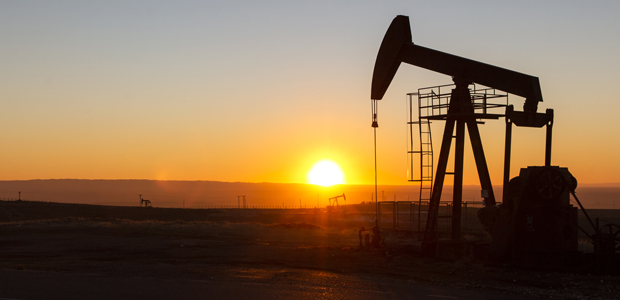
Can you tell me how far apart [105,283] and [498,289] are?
7.72 m

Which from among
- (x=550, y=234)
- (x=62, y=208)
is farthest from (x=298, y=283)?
(x=62, y=208)

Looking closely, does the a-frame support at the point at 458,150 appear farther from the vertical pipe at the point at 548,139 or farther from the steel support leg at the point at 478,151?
the vertical pipe at the point at 548,139

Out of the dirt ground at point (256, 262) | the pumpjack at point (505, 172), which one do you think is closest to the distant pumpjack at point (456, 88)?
the pumpjack at point (505, 172)

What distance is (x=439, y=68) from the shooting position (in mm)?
15797

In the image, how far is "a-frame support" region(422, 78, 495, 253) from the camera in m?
15.9

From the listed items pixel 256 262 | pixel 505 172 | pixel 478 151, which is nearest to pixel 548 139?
pixel 505 172

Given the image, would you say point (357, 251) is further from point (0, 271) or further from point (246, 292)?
point (0, 271)

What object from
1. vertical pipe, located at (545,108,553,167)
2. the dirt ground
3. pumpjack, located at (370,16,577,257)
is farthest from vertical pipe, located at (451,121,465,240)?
vertical pipe, located at (545,108,553,167)

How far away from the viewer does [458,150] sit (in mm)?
16438

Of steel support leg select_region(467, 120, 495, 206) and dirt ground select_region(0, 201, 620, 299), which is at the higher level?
steel support leg select_region(467, 120, 495, 206)

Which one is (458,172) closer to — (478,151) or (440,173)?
(440,173)

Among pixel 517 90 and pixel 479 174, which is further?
pixel 479 174

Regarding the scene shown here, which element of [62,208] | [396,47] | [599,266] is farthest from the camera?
[62,208]

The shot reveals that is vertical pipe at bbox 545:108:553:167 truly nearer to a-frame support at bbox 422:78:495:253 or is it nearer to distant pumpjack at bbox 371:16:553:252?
distant pumpjack at bbox 371:16:553:252
